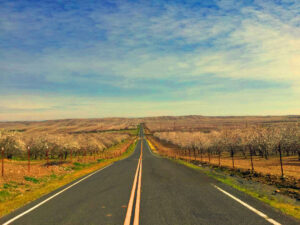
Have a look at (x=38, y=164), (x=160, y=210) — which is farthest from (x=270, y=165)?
(x=160, y=210)

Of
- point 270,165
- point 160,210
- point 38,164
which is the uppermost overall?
point 160,210

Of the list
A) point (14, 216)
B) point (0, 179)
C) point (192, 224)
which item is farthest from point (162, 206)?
point (0, 179)

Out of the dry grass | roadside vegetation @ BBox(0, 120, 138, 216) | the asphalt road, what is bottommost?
the dry grass

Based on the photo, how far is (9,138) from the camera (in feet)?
160

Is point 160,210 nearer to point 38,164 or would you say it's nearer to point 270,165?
point 38,164

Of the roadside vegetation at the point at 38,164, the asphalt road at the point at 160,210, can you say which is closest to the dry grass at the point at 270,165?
the asphalt road at the point at 160,210

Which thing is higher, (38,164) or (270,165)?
(38,164)

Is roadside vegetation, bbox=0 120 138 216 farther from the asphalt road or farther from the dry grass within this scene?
the dry grass

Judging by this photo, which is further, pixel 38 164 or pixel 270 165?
pixel 270 165

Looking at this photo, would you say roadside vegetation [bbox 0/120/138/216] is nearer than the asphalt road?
No

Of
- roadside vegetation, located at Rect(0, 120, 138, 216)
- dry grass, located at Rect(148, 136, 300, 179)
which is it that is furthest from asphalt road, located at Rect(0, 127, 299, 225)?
dry grass, located at Rect(148, 136, 300, 179)

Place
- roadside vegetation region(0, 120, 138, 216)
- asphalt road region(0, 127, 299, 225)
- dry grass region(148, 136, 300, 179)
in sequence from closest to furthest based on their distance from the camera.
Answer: asphalt road region(0, 127, 299, 225)
roadside vegetation region(0, 120, 138, 216)
dry grass region(148, 136, 300, 179)

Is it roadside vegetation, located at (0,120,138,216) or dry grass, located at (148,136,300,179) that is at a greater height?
roadside vegetation, located at (0,120,138,216)

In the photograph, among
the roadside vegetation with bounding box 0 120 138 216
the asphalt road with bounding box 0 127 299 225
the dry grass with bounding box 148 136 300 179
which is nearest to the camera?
the asphalt road with bounding box 0 127 299 225
